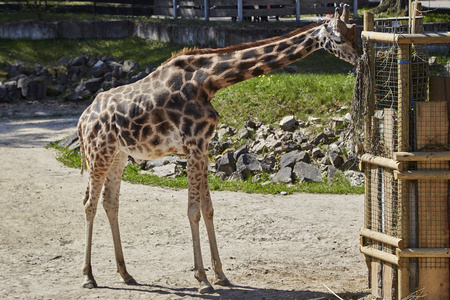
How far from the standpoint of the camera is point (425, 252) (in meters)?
6.84

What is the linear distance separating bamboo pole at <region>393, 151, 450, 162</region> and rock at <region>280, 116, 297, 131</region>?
25.0ft

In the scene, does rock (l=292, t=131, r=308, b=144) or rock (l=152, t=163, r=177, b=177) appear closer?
rock (l=152, t=163, r=177, b=177)

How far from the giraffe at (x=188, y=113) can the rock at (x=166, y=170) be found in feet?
16.1

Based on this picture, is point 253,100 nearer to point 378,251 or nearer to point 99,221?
point 99,221

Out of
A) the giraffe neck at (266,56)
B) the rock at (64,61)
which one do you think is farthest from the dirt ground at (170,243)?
the rock at (64,61)

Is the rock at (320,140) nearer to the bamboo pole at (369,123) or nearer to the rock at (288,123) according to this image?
the rock at (288,123)

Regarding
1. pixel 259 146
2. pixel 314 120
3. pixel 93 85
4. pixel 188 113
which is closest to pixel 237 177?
pixel 259 146

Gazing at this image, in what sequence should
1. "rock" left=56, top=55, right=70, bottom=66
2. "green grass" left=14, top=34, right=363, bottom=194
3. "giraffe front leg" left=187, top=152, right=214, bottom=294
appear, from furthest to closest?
"rock" left=56, top=55, right=70, bottom=66
"green grass" left=14, top=34, right=363, bottom=194
"giraffe front leg" left=187, top=152, right=214, bottom=294

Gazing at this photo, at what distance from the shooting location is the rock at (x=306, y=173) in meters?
12.7

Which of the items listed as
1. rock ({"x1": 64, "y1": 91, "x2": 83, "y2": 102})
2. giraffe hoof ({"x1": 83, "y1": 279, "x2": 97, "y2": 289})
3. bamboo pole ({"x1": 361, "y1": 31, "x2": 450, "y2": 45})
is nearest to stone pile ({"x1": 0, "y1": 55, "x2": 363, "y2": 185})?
bamboo pole ({"x1": 361, "y1": 31, "x2": 450, "y2": 45})

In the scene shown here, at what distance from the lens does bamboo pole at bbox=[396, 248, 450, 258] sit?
6.84m

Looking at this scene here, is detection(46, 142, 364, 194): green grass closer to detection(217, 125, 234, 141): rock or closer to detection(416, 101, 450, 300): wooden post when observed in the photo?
detection(217, 125, 234, 141): rock

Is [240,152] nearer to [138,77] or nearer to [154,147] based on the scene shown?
[154,147]

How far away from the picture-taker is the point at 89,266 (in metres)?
8.35
